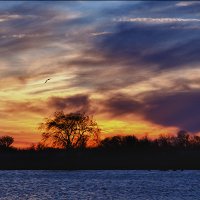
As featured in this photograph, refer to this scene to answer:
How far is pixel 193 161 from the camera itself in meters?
102

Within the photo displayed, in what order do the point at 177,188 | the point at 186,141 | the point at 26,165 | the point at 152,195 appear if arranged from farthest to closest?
the point at 186,141
the point at 26,165
the point at 177,188
the point at 152,195

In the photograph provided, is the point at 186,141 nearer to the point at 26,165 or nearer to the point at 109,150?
the point at 109,150

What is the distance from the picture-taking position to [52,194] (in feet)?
174

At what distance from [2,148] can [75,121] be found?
992 inches

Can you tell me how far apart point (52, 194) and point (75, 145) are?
42954mm

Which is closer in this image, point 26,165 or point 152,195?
point 152,195

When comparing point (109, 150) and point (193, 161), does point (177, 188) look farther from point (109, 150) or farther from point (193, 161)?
point (109, 150)

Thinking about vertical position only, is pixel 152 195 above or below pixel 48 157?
below

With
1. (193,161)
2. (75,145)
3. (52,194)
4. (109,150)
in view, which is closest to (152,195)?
(52,194)

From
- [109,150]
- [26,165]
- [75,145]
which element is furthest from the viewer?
[109,150]

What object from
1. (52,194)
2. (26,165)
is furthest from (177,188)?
(26,165)

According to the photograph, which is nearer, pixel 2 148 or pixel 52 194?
pixel 52 194

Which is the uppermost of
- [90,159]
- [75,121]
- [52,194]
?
[75,121]

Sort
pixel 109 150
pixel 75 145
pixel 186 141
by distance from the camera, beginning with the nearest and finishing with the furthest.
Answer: pixel 75 145 < pixel 109 150 < pixel 186 141
